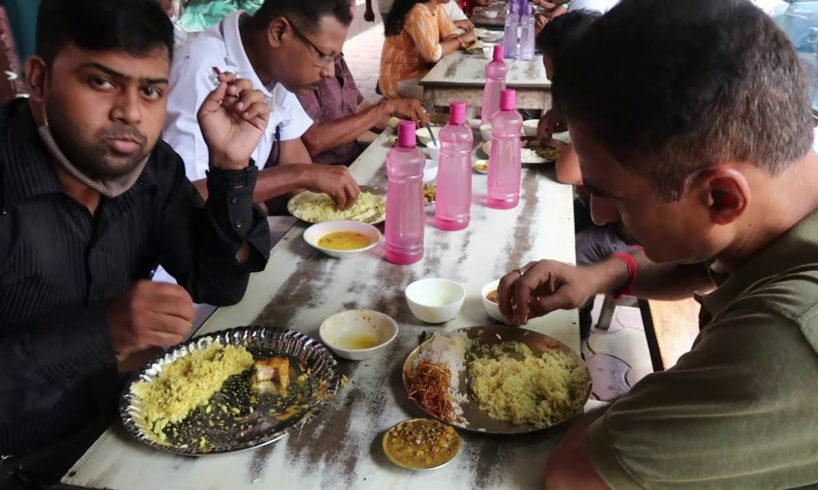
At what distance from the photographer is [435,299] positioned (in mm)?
1583

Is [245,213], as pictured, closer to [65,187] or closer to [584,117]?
[65,187]

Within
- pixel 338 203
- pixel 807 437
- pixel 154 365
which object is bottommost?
pixel 338 203

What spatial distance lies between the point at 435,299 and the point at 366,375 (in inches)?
13.5

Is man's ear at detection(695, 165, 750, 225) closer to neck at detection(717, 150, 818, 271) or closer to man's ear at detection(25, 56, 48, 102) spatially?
neck at detection(717, 150, 818, 271)

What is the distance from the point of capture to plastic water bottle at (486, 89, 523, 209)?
7.34 ft

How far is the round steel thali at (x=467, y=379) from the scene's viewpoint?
1.14 meters

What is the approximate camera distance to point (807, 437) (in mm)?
792

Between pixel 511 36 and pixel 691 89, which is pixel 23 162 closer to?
pixel 691 89

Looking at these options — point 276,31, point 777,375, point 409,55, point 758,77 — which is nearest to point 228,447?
point 777,375

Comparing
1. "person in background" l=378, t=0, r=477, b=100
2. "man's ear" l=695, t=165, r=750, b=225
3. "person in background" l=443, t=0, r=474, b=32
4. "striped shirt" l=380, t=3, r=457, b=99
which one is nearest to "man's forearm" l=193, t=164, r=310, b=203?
"man's ear" l=695, t=165, r=750, b=225

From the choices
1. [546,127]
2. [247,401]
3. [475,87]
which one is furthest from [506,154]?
[475,87]

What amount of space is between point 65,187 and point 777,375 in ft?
4.52

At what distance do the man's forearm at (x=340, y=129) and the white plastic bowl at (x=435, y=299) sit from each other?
1.84 meters

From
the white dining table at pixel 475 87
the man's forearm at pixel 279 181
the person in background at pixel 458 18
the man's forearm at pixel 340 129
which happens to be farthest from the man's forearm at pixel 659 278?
the person in background at pixel 458 18
